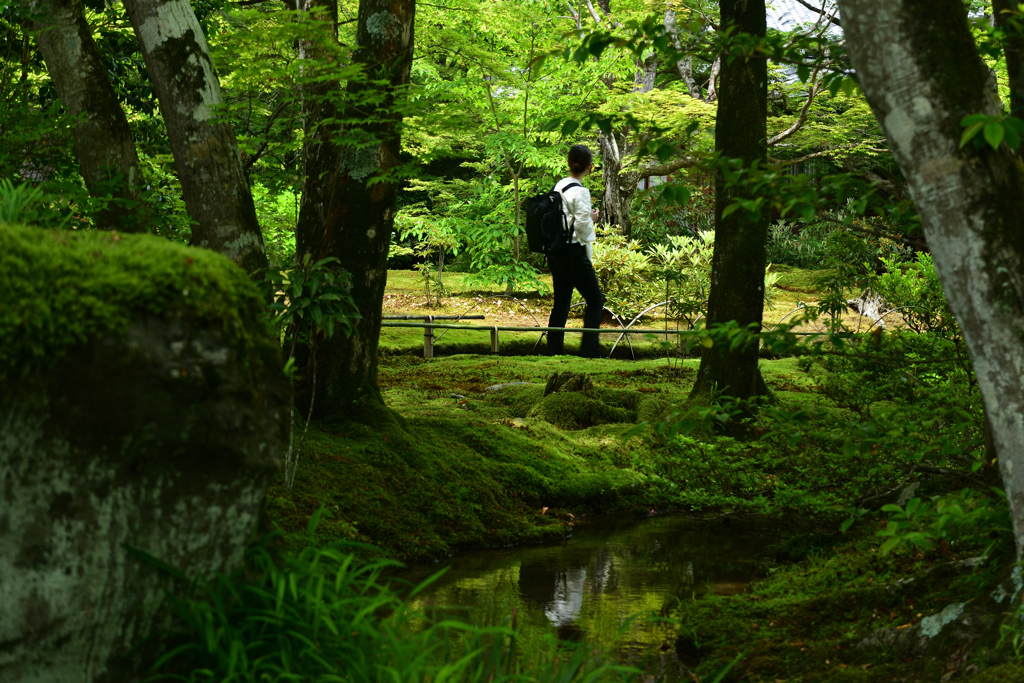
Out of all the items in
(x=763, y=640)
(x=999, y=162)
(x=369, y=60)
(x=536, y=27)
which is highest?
(x=536, y=27)

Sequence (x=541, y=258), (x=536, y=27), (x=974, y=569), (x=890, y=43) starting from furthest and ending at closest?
(x=541, y=258)
(x=536, y=27)
(x=974, y=569)
(x=890, y=43)

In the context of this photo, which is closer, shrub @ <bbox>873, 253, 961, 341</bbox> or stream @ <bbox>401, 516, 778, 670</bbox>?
stream @ <bbox>401, 516, 778, 670</bbox>

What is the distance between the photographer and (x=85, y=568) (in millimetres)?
1615

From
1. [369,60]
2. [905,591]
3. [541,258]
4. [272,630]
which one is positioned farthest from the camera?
[541,258]

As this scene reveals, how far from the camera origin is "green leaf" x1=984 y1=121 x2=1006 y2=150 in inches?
69.6

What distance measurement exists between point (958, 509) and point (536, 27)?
14.1 metres

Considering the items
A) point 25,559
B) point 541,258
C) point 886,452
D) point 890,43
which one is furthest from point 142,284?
point 541,258

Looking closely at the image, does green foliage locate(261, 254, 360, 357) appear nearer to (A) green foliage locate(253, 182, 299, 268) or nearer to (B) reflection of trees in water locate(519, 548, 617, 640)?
(B) reflection of trees in water locate(519, 548, 617, 640)

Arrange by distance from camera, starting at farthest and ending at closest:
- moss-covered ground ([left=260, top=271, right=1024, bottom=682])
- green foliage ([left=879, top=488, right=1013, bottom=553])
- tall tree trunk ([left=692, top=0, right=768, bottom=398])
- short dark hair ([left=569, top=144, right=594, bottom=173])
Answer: short dark hair ([left=569, top=144, right=594, bottom=173]), tall tree trunk ([left=692, top=0, right=768, bottom=398]), moss-covered ground ([left=260, top=271, right=1024, bottom=682]), green foliage ([left=879, top=488, right=1013, bottom=553])

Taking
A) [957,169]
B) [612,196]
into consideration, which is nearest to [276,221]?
[957,169]

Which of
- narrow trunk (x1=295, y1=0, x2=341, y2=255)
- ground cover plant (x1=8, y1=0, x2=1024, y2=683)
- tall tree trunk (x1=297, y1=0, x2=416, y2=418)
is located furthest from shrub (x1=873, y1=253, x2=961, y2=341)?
narrow trunk (x1=295, y1=0, x2=341, y2=255)

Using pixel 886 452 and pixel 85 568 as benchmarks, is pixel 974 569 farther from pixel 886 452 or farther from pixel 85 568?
pixel 85 568

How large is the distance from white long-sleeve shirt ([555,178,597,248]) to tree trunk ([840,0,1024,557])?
5.77m

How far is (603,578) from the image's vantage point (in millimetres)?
4234
